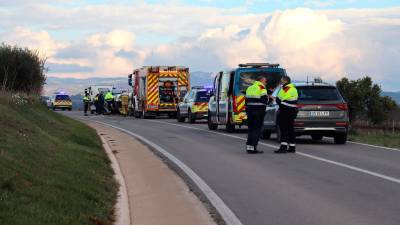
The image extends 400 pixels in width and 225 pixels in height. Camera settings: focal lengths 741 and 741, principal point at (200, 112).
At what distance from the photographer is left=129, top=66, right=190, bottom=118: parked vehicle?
138ft

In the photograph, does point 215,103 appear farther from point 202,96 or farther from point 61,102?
point 61,102

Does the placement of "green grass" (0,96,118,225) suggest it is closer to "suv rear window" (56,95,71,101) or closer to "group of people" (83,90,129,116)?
"group of people" (83,90,129,116)

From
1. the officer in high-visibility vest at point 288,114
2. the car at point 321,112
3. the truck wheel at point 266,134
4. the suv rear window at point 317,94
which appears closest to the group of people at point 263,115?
the officer in high-visibility vest at point 288,114

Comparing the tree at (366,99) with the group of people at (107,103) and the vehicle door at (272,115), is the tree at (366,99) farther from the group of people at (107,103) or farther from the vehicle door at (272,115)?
the vehicle door at (272,115)

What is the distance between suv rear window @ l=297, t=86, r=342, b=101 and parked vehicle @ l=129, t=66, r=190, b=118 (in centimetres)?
2247

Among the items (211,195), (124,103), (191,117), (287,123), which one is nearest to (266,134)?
(287,123)

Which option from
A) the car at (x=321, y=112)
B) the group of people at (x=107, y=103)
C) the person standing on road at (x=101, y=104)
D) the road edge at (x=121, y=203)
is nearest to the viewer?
the road edge at (x=121, y=203)

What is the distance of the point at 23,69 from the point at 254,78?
11.2 meters

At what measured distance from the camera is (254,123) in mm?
16641

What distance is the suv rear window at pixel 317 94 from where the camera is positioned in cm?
1961

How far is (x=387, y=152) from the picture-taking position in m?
17.2

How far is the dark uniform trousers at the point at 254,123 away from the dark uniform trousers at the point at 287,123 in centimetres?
50

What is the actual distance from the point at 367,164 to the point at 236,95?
1043cm

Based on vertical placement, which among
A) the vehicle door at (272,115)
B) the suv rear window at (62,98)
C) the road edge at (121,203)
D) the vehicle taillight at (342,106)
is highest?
the suv rear window at (62,98)
